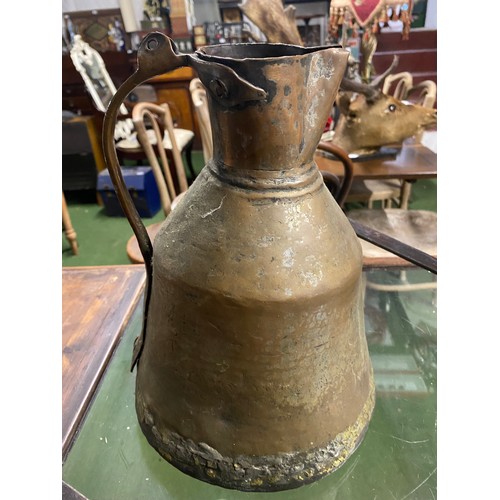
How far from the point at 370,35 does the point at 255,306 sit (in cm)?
209

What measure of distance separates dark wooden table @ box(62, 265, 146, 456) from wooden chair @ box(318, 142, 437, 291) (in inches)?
25.8

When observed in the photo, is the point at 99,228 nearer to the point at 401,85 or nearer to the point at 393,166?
the point at 393,166

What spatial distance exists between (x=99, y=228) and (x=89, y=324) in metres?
1.77

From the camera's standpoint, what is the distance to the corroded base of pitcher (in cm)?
61

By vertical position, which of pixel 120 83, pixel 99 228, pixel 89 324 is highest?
pixel 120 83

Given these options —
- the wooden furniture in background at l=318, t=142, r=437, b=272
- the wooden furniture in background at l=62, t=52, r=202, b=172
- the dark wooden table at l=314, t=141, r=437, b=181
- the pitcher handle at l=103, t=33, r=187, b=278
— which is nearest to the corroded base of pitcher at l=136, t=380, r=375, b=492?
the pitcher handle at l=103, t=33, r=187, b=278

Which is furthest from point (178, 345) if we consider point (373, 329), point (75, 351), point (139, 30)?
point (139, 30)

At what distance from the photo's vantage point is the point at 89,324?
1003 mm

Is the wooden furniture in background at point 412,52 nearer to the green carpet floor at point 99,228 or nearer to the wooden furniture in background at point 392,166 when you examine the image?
the green carpet floor at point 99,228

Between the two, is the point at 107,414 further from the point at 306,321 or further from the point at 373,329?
the point at 373,329

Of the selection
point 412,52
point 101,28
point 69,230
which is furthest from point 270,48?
point 101,28

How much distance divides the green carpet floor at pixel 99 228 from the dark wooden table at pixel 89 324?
1139 mm

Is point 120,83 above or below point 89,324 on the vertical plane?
above

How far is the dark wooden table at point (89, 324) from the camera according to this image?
822 mm
